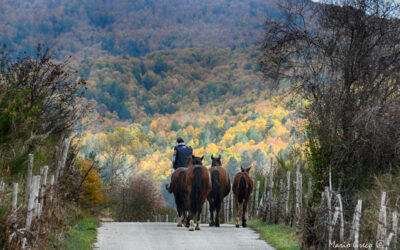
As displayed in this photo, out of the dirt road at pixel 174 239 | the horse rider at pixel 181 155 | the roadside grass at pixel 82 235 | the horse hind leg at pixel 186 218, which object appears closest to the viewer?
the roadside grass at pixel 82 235

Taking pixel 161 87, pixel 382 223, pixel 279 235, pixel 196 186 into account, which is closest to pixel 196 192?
pixel 196 186

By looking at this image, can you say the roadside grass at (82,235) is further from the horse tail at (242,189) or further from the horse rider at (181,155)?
the horse tail at (242,189)

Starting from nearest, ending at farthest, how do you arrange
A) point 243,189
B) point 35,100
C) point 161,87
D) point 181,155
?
point 35,100 → point 243,189 → point 181,155 → point 161,87

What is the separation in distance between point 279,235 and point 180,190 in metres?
4.28

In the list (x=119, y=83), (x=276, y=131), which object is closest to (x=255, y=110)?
(x=276, y=131)

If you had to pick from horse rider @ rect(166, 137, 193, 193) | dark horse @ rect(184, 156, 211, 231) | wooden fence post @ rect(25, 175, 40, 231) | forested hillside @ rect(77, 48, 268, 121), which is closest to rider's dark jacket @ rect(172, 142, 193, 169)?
horse rider @ rect(166, 137, 193, 193)

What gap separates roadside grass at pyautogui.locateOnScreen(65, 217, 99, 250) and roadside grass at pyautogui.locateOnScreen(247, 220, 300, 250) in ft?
14.1

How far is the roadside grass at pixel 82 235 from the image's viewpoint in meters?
13.3

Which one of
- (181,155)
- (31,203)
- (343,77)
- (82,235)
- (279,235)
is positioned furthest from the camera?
(181,155)

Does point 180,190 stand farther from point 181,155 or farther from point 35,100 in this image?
point 35,100

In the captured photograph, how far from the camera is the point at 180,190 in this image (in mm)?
20422

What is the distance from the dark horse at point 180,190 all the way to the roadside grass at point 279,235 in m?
2.29

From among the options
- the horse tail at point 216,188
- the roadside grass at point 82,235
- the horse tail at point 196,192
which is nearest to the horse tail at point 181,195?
the horse tail at point 216,188

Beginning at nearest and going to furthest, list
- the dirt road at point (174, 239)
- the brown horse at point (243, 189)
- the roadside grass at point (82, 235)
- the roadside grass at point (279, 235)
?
1. the roadside grass at point (82, 235)
2. the dirt road at point (174, 239)
3. the roadside grass at point (279, 235)
4. the brown horse at point (243, 189)
